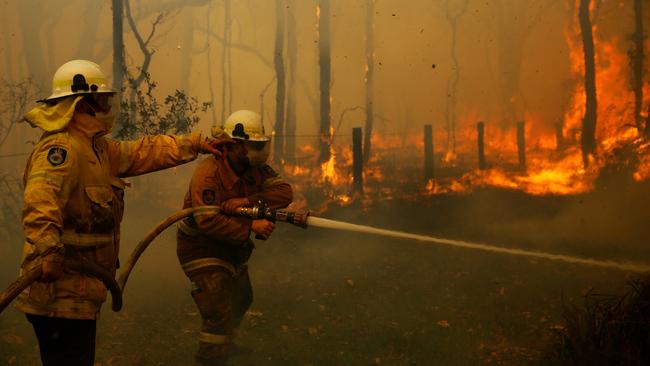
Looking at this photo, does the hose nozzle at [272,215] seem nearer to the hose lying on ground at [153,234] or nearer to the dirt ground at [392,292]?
the hose lying on ground at [153,234]

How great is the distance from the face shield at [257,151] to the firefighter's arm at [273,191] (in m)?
0.29

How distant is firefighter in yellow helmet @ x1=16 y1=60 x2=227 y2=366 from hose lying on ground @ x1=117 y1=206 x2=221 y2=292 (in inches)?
11.2

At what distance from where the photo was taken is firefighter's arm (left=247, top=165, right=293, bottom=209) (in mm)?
4770

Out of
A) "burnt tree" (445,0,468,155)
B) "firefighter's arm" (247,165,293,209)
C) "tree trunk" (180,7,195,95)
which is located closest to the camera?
"firefighter's arm" (247,165,293,209)

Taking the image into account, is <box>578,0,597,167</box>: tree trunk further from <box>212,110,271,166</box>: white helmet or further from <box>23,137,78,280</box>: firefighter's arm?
<box>23,137,78,280</box>: firefighter's arm

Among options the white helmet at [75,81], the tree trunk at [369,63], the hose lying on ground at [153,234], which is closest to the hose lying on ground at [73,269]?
the hose lying on ground at [153,234]

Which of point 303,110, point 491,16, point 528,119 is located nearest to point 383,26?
point 491,16

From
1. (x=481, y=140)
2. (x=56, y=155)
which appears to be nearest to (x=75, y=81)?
(x=56, y=155)

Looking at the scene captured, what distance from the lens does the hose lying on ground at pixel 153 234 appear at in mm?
3742

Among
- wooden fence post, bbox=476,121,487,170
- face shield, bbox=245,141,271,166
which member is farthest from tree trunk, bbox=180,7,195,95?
face shield, bbox=245,141,271,166

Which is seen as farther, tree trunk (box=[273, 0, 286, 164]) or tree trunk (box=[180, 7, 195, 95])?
tree trunk (box=[180, 7, 195, 95])

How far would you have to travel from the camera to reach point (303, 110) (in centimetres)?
4453

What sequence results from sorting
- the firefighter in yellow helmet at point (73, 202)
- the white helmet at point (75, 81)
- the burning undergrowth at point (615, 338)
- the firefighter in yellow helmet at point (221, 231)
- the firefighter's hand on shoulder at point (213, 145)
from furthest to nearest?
the firefighter in yellow helmet at point (221, 231) < the firefighter's hand on shoulder at point (213, 145) < the burning undergrowth at point (615, 338) < the white helmet at point (75, 81) < the firefighter in yellow helmet at point (73, 202)

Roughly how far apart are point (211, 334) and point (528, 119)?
2759 centimetres
